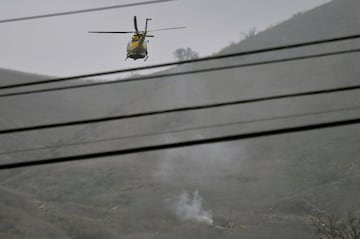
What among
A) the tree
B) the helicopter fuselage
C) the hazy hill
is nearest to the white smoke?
the hazy hill

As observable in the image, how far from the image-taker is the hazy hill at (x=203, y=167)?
4178cm

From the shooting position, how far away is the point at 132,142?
71375 millimetres

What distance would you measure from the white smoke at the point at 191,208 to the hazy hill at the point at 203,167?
708mm

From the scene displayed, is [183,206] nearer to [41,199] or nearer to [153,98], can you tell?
[41,199]

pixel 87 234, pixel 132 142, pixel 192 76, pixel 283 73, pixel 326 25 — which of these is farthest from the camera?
pixel 326 25

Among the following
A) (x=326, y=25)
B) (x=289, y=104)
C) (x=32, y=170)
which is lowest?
(x=32, y=170)

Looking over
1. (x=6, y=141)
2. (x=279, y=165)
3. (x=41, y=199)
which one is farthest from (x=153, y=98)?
(x=41, y=199)

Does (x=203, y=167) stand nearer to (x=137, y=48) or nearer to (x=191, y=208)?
(x=191, y=208)

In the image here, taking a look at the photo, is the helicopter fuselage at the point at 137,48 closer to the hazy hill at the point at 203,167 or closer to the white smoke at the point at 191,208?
the hazy hill at the point at 203,167

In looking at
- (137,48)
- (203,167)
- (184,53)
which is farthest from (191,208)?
(184,53)

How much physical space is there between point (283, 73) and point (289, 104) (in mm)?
14815

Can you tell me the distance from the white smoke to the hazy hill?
0.71 m

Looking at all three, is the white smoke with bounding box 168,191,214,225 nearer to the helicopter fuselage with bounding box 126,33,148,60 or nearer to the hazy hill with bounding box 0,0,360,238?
the hazy hill with bounding box 0,0,360,238

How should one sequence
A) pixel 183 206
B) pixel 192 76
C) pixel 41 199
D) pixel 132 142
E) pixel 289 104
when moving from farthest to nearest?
pixel 192 76 → pixel 289 104 → pixel 132 142 → pixel 41 199 → pixel 183 206
